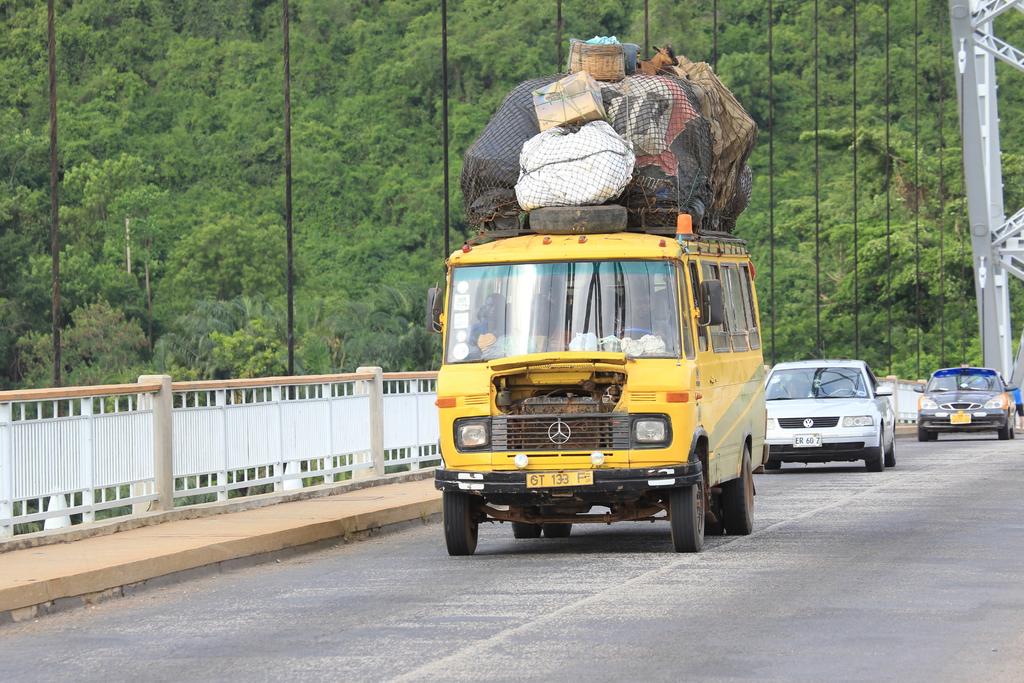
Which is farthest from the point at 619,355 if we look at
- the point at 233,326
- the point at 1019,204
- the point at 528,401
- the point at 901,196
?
the point at 901,196

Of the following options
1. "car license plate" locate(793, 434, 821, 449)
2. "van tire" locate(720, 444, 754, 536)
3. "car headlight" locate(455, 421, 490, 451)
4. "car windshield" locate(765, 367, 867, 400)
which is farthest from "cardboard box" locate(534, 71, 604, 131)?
"car windshield" locate(765, 367, 867, 400)

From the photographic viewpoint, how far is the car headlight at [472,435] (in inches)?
604

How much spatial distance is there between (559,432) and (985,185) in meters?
57.2

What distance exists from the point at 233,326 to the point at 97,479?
5919cm

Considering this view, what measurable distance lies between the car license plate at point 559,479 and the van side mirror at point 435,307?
1499 millimetres

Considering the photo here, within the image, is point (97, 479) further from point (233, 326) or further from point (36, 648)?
point (233, 326)

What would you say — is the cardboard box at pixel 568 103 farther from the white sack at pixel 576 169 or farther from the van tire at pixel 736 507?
the van tire at pixel 736 507

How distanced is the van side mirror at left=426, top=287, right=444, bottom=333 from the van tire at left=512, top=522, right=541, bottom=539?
2828 mm

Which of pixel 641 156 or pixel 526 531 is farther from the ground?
pixel 641 156

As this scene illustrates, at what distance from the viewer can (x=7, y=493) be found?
15.0 metres

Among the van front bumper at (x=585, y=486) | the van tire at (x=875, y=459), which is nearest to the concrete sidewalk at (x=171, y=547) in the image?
the van front bumper at (x=585, y=486)

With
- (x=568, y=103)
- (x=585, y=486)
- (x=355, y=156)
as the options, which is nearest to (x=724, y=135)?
(x=568, y=103)

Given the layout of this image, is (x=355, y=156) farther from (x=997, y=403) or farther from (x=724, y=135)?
(x=724, y=135)

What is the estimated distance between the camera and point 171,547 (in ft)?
50.5
